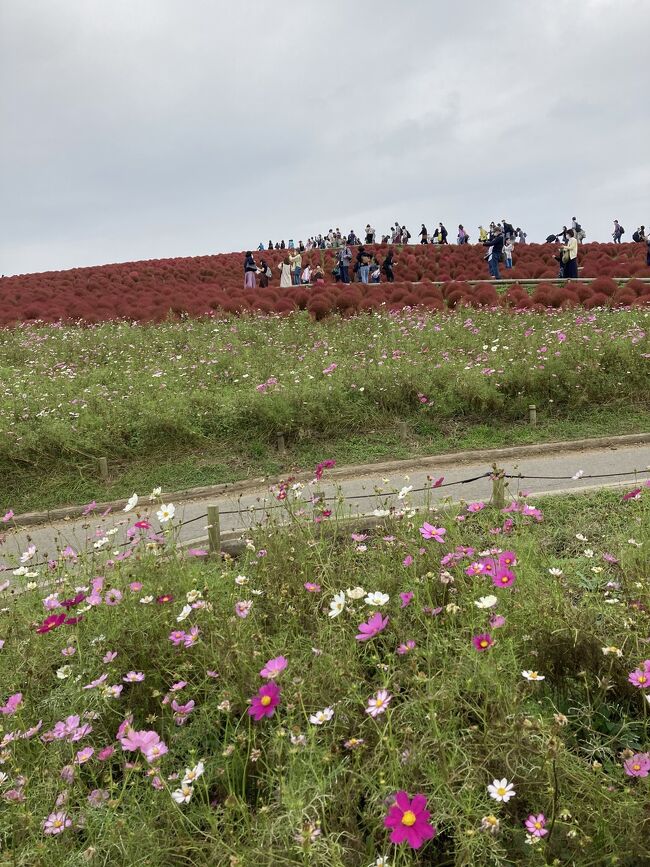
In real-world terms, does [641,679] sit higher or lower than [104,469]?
higher

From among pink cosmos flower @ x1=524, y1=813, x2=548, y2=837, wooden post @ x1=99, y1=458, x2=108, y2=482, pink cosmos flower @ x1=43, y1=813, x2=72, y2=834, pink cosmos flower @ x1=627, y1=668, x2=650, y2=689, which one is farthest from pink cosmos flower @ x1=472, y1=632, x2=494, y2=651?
wooden post @ x1=99, y1=458, x2=108, y2=482

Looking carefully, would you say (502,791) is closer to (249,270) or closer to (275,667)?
(275,667)

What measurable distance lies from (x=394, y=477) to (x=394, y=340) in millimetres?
4246

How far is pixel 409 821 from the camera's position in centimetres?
127

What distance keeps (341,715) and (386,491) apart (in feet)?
11.4

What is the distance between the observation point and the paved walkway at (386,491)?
4.96 metres

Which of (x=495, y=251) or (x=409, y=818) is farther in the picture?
(x=495, y=251)

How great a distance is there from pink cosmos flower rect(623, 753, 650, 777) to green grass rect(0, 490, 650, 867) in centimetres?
6

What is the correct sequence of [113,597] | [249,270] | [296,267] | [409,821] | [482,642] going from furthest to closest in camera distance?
[296,267] → [249,270] → [113,597] → [482,642] → [409,821]

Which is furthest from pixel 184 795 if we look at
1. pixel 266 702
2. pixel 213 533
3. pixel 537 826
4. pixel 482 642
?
pixel 213 533

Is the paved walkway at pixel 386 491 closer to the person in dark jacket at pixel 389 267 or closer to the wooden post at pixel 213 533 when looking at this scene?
the wooden post at pixel 213 533

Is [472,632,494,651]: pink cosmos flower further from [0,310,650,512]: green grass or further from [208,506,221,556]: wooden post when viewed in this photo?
[0,310,650,512]: green grass

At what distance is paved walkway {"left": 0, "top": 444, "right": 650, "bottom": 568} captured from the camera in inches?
195

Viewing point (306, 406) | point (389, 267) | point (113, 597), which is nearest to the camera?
point (113, 597)
